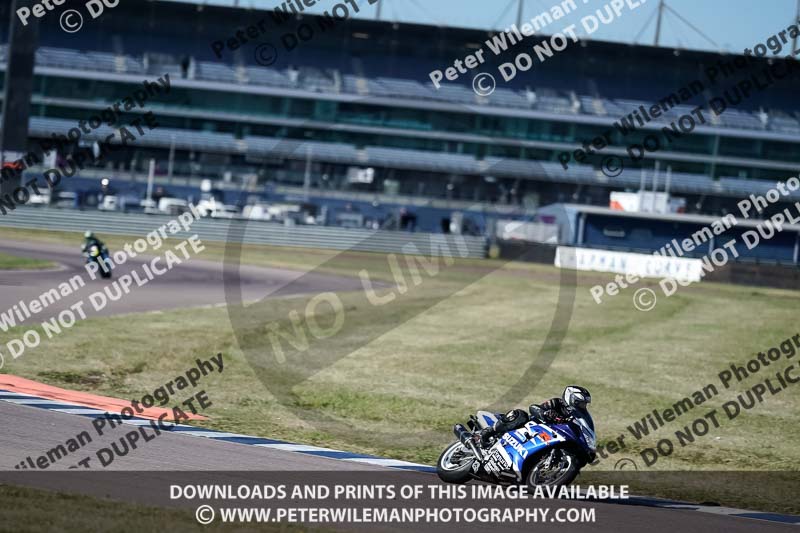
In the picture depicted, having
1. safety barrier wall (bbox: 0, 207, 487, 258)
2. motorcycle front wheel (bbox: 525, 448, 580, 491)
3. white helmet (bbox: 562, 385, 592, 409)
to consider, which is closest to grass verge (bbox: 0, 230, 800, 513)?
motorcycle front wheel (bbox: 525, 448, 580, 491)

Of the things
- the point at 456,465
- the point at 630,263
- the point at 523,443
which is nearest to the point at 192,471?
the point at 456,465

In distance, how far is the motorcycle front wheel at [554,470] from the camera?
9.70 m

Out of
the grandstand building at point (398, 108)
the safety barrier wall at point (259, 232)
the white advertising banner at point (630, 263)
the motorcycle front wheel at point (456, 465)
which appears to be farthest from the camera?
the grandstand building at point (398, 108)

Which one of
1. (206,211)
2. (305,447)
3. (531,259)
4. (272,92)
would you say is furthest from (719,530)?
(272,92)

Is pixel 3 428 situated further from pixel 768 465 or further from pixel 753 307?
pixel 753 307

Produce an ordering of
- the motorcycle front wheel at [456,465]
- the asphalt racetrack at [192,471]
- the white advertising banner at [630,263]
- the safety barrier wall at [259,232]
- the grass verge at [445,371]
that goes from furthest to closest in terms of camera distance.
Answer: the safety barrier wall at [259,232] < the white advertising banner at [630,263] < the grass verge at [445,371] < the motorcycle front wheel at [456,465] < the asphalt racetrack at [192,471]

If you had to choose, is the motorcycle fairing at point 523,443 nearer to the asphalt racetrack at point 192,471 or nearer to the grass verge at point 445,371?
the asphalt racetrack at point 192,471

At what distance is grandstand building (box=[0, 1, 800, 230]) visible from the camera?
67.0 metres

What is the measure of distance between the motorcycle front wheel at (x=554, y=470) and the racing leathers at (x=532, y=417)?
317 mm

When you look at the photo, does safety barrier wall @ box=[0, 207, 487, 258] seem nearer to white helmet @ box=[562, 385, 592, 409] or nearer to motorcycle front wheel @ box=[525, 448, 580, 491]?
white helmet @ box=[562, 385, 592, 409]

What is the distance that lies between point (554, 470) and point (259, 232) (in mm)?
44539

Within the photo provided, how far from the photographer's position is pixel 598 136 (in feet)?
230

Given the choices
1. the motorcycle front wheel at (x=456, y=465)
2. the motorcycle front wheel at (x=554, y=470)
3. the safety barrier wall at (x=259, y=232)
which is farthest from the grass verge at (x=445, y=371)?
the safety barrier wall at (x=259, y=232)

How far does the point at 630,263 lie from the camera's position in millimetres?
47156
